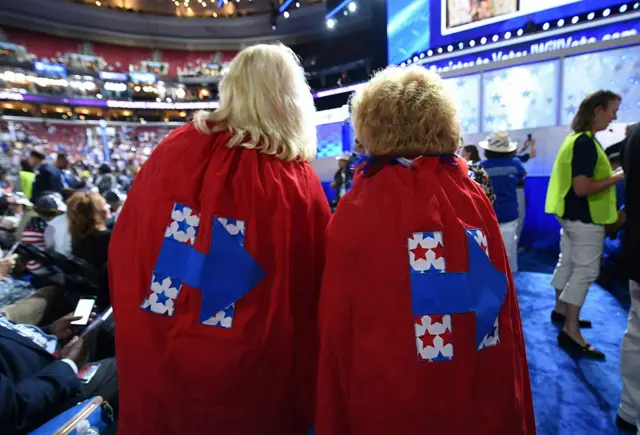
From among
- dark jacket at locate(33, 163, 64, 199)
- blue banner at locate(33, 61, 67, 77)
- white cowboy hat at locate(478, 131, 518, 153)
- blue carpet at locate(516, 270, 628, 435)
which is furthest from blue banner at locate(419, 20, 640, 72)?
blue banner at locate(33, 61, 67, 77)

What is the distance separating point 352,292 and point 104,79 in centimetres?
2672

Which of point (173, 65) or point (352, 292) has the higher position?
point (173, 65)

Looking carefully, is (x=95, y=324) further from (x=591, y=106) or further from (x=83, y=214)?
(x=591, y=106)

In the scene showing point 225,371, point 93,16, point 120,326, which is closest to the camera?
point 225,371

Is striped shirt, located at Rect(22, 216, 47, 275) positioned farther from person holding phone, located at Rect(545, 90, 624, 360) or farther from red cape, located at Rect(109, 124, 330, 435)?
person holding phone, located at Rect(545, 90, 624, 360)

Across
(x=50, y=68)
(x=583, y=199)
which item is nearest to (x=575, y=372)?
(x=583, y=199)

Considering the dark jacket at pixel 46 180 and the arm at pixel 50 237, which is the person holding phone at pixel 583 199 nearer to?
the arm at pixel 50 237

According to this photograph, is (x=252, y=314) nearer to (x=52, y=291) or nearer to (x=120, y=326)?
(x=120, y=326)

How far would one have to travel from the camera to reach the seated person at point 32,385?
1.14 meters

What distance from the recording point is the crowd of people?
3.07 feet

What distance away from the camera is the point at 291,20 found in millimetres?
19641

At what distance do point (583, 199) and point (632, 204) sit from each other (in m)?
0.67

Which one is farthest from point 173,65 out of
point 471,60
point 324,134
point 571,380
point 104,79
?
point 571,380

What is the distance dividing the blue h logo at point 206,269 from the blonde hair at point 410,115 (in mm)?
473
